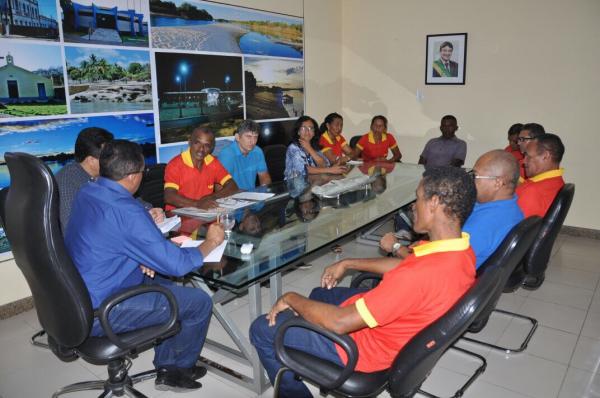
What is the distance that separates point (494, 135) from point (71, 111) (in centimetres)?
444

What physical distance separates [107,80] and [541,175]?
129 inches

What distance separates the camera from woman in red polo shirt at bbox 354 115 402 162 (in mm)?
5398

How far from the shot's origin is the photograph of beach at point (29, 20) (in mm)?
2973

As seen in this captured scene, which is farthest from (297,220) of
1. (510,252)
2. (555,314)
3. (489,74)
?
(489,74)

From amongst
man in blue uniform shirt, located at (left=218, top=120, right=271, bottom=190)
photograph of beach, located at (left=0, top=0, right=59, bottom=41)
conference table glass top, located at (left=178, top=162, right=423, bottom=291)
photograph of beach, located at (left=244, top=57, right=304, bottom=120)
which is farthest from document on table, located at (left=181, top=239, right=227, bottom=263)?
photograph of beach, located at (left=244, top=57, right=304, bottom=120)

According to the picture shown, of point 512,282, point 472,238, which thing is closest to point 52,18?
point 472,238

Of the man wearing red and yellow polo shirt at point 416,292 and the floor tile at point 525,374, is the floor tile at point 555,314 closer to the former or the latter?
the floor tile at point 525,374

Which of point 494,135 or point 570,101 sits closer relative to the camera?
point 570,101

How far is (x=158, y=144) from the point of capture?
409cm

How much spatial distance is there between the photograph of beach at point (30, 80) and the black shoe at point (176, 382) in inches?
81.9

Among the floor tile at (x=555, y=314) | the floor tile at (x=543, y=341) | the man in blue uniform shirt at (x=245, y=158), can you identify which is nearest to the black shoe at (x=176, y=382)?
the man in blue uniform shirt at (x=245, y=158)

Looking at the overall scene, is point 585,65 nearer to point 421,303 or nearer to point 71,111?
point 421,303

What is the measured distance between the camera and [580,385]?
2412 mm

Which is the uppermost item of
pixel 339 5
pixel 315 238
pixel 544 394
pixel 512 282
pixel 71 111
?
pixel 339 5
